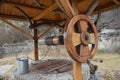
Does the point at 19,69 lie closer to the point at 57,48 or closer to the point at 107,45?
the point at 57,48

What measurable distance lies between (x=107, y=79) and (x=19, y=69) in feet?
10.2

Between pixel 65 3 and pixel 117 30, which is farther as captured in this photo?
pixel 117 30

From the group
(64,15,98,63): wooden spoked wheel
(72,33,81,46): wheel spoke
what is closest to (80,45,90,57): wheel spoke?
(64,15,98,63): wooden spoked wheel

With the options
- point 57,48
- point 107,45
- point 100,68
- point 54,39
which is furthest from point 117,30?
point 54,39

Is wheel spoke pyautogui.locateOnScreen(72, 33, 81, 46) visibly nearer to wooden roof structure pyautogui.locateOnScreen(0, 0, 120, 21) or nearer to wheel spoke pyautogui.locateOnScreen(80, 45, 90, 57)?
wheel spoke pyautogui.locateOnScreen(80, 45, 90, 57)

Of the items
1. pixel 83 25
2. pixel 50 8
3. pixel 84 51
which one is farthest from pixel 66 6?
pixel 50 8

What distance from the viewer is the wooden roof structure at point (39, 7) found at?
4.63 meters

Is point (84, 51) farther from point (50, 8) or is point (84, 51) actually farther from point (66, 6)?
point (50, 8)

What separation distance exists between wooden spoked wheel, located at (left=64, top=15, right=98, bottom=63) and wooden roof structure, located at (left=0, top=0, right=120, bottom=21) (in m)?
1.29

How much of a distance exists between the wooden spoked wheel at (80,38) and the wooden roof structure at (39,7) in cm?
129

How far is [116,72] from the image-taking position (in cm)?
671

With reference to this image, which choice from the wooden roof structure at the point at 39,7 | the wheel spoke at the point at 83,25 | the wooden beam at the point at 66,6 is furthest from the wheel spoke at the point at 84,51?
the wooden roof structure at the point at 39,7

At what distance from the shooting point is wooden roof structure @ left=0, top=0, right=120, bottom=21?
4.63m

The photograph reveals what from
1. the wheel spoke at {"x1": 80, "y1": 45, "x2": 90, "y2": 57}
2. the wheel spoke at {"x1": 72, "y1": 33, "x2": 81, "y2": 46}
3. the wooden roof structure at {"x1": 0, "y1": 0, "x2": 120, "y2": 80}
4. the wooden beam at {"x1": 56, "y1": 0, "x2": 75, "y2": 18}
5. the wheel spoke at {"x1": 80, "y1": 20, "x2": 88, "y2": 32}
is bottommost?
the wheel spoke at {"x1": 80, "y1": 45, "x2": 90, "y2": 57}
